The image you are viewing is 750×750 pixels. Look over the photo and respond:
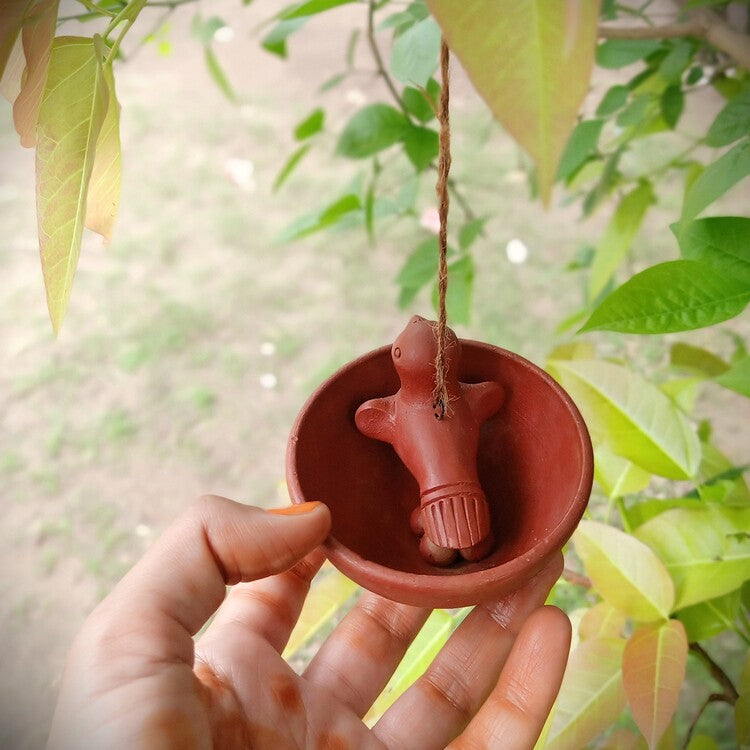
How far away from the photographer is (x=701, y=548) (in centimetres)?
54

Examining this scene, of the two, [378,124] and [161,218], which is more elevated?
[378,124]

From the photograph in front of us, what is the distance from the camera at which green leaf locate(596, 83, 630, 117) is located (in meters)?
0.61

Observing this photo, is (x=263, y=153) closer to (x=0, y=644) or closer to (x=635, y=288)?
(x=0, y=644)

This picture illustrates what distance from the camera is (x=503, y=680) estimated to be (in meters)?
0.50

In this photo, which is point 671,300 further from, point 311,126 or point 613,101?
point 311,126

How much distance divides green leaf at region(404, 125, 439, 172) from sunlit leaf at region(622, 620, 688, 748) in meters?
0.40

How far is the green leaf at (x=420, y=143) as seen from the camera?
609 mm

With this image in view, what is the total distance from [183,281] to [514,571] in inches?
43.7

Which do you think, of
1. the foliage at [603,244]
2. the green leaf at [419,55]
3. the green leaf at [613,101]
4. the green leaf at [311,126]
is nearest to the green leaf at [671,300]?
the foliage at [603,244]

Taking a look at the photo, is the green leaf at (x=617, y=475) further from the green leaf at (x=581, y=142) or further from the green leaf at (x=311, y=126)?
the green leaf at (x=311, y=126)

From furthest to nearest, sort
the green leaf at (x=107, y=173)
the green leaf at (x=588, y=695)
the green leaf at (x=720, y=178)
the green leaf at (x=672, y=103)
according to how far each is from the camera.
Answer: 1. the green leaf at (x=672, y=103)
2. the green leaf at (x=588, y=695)
3. the green leaf at (x=720, y=178)
4. the green leaf at (x=107, y=173)

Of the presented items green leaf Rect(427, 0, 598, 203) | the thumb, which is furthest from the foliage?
the thumb

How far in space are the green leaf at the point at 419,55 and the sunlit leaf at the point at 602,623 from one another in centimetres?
41

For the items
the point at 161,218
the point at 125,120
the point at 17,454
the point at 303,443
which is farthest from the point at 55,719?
the point at 125,120
